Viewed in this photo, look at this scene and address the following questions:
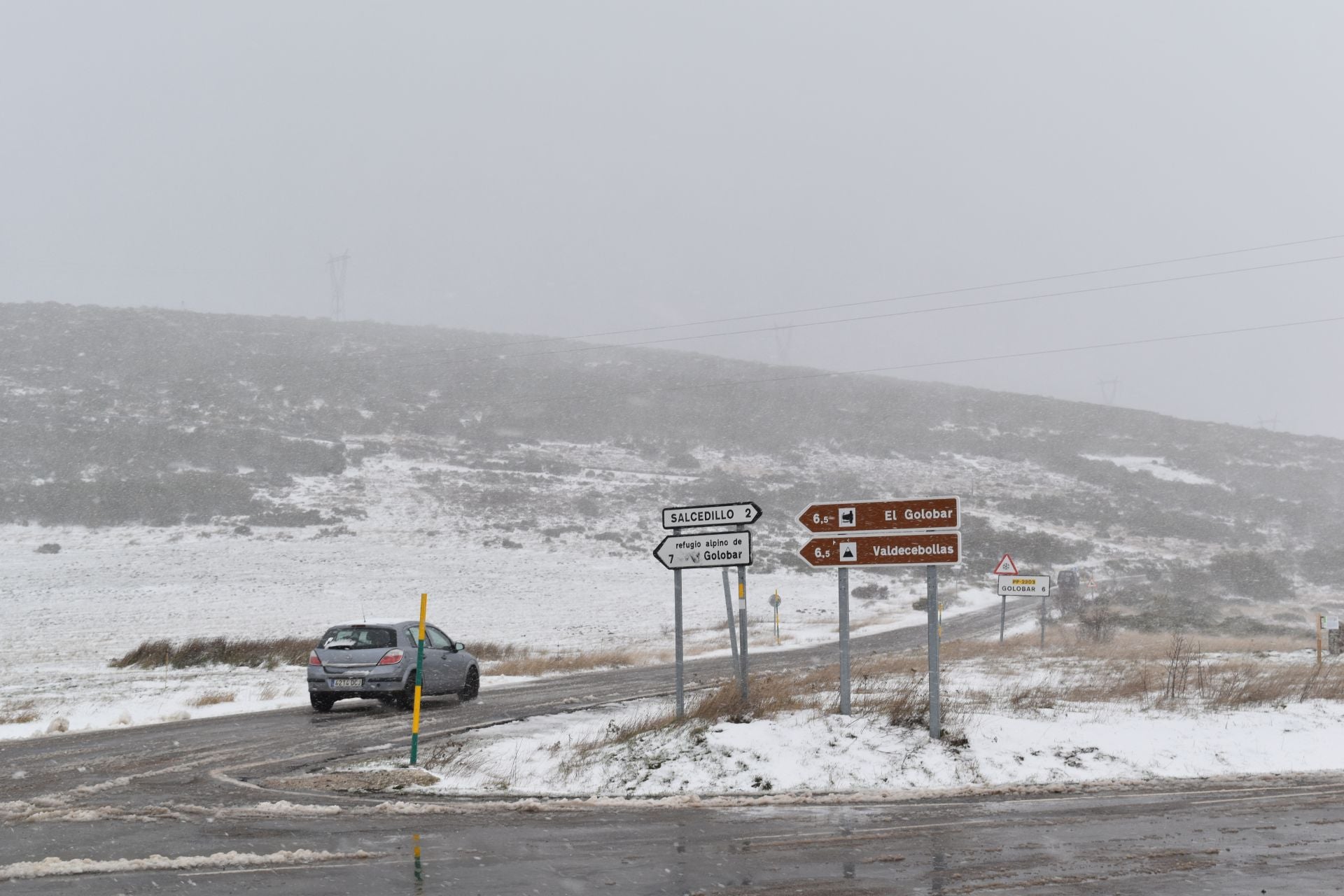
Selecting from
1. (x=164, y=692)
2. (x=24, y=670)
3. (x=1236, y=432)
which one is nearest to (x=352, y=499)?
(x=24, y=670)

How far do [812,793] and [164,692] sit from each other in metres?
14.8

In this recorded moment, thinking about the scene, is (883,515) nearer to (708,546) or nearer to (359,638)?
(708,546)

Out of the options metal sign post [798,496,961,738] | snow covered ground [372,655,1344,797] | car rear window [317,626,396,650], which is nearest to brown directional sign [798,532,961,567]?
metal sign post [798,496,961,738]

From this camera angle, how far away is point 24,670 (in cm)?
2447

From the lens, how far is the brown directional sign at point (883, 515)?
11211mm

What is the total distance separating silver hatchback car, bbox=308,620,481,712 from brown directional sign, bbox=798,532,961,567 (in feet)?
23.7

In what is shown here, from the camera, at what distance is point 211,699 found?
18.5 metres

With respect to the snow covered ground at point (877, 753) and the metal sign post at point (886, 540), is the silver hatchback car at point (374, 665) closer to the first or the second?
the snow covered ground at point (877, 753)

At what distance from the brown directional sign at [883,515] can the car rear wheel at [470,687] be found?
8.91m

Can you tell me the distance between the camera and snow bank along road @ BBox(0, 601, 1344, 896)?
20.6 ft

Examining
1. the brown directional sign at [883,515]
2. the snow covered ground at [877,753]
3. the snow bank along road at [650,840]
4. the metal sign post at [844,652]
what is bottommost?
the snow covered ground at [877,753]

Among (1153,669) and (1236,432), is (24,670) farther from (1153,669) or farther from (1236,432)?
(1236,432)

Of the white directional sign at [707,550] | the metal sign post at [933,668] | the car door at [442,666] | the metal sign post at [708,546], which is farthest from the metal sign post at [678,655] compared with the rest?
the car door at [442,666]

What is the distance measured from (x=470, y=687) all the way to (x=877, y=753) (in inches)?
400
